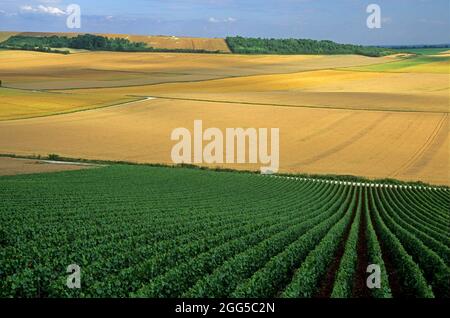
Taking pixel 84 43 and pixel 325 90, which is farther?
pixel 84 43

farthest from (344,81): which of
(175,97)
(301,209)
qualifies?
(301,209)

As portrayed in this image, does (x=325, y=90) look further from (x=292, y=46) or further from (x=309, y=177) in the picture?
(x=292, y=46)

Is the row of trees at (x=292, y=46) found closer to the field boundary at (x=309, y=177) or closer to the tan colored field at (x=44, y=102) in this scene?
the tan colored field at (x=44, y=102)

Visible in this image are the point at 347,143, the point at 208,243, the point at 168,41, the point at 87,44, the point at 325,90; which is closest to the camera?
the point at 208,243

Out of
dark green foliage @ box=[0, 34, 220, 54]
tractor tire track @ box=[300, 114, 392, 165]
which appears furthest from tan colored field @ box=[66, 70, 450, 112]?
dark green foliage @ box=[0, 34, 220, 54]

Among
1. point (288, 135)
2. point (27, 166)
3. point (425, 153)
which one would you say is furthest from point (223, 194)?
point (288, 135)

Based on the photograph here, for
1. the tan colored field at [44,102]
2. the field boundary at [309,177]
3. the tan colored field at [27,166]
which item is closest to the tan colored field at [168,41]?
the tan colored field at [44,102]

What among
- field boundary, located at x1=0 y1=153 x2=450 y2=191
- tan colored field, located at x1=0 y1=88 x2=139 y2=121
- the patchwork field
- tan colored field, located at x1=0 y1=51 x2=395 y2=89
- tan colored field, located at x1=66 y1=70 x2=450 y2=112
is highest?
tan colored field, located at x1=0 y1=51 x2=395 y2=89

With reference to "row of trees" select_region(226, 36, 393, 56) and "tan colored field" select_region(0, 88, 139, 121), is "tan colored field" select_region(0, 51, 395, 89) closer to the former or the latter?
"tan colored field" select_region(0, 88, 139, 121)

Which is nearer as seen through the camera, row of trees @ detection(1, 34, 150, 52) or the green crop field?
the green crop field
